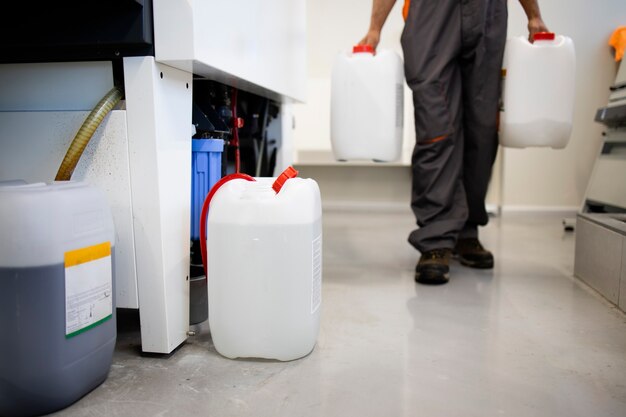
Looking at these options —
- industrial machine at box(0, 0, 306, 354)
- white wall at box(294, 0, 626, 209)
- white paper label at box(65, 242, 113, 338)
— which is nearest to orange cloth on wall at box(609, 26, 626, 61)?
white wall at box(294, 0, 626, 209)

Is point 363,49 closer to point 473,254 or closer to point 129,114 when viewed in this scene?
point 473,254

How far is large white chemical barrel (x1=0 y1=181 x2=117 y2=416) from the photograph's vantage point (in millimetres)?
710

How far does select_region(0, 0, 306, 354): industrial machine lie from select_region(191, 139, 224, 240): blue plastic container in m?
0.10

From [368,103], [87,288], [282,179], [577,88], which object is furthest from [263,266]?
[577,88]

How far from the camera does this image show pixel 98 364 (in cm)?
83

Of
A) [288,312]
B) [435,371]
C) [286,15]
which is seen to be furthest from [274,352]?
[286,15]

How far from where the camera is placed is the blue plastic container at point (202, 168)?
1131 millimetres

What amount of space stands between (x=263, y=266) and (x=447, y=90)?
0.98 meters

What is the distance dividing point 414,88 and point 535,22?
497 mm

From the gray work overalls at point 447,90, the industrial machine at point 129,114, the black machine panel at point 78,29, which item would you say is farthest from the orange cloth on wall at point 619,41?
the black machine panel at point 78,29

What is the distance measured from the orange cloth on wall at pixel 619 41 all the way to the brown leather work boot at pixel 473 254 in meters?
1.90

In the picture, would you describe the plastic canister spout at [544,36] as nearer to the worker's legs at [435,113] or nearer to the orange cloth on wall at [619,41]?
the worker's legs at [435,113]

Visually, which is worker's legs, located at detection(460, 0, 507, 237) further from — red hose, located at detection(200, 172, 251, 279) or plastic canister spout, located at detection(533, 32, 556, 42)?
red hose, located at detection(200, 172, 251, 279)

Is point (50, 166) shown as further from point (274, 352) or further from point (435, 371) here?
point (435, 371)
